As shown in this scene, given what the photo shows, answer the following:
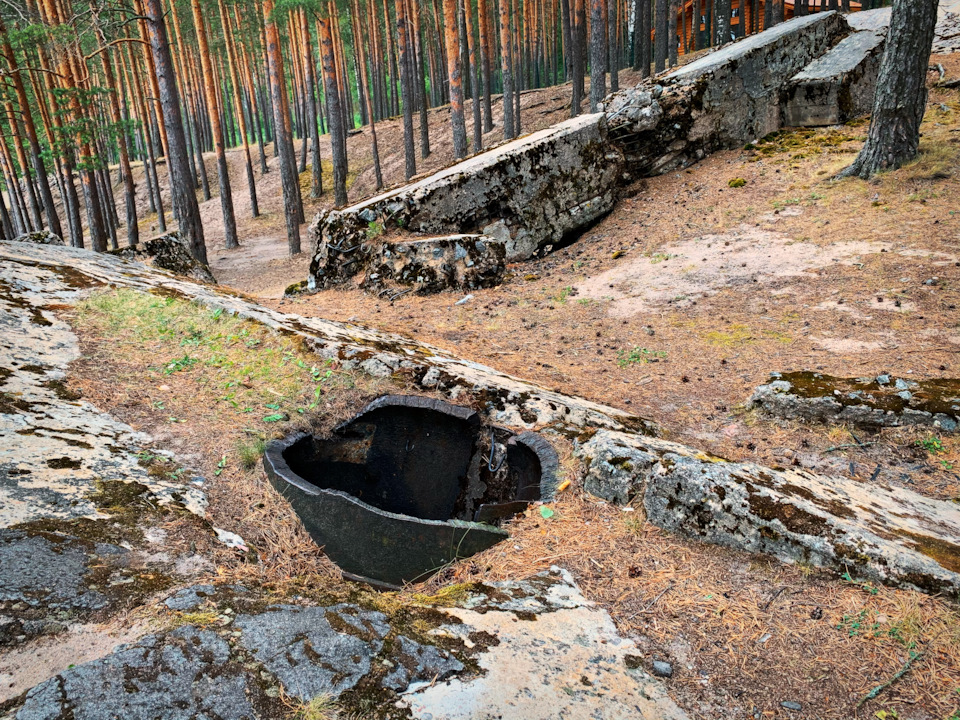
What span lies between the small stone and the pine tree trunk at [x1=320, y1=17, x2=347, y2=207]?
1656cm

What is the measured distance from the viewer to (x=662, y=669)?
7.32 ft

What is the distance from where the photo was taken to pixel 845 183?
9055 millimetres

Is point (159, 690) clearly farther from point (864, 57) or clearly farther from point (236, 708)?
point (864, 57)

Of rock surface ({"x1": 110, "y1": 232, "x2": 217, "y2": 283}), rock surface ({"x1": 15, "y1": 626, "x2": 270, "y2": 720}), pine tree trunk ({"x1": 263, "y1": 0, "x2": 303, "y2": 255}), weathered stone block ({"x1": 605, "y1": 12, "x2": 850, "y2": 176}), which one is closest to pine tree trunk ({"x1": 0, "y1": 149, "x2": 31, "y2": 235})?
pine tree trunk ({"x1": 263, "y1": 0, "x2": 303, "y2": 255})

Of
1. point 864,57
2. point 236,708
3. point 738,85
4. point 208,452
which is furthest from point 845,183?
point 236,708

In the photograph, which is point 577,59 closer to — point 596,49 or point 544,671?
point 596,49

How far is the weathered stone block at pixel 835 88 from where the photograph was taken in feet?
36.8

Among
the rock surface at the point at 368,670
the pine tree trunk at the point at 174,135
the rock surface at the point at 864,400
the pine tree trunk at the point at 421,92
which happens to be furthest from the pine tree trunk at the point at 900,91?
the pine tree trunk at the point at 421,92

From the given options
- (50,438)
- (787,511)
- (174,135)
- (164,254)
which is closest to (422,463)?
(50,438)

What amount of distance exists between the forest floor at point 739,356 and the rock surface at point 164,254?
91.8 inches

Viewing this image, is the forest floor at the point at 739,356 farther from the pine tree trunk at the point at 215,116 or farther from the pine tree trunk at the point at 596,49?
the pine tree trunk at the point at 596,49

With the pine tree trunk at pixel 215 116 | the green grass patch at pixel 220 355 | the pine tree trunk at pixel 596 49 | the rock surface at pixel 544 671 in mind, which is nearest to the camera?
the rock surface at pixel 544 671

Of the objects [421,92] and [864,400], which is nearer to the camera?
[864,400]

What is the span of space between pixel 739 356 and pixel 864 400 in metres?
1.63
